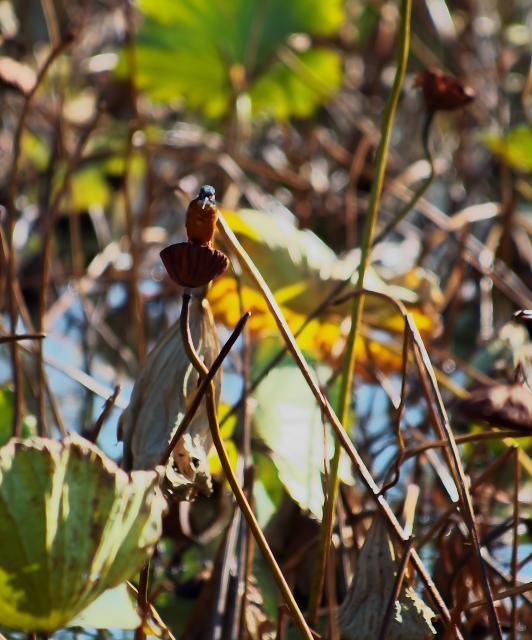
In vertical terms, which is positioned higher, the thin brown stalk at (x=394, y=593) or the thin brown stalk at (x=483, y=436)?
the thin brown stalk at (x=483, y=436)

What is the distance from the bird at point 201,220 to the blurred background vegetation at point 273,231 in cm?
21

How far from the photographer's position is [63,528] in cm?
44

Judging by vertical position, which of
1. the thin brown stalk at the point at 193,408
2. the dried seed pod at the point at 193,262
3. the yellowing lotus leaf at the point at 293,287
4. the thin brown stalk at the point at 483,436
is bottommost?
the thin brown stalk at the point at 193,408

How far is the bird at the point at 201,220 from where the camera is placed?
0.49 metres

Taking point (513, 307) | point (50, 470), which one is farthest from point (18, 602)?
point (513, 307)

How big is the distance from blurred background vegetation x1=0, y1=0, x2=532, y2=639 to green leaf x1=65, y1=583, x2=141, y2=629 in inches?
5.7

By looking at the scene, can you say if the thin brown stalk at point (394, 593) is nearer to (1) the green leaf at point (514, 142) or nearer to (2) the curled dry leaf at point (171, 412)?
(2) the curled dry leaf at point (171, 412)

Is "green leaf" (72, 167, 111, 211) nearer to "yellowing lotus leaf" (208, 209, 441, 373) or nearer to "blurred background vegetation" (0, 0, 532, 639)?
"blurred background vegetation" (0, 0, 532, 639)

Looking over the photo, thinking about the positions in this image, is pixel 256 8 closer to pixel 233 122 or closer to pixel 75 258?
pixel 233 122

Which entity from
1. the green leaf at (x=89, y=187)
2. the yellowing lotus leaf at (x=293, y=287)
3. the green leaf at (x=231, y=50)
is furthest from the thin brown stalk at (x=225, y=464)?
the green leaf at (x=89, y=187)

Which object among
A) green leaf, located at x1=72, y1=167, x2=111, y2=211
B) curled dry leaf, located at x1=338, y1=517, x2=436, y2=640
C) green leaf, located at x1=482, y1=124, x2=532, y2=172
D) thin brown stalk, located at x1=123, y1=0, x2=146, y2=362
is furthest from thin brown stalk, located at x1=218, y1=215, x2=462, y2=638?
green leaf, located at x1=72, y1=167, x2=111, y2=211

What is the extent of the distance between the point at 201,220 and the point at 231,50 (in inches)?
55.9

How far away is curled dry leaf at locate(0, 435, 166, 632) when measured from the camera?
1.41 feet

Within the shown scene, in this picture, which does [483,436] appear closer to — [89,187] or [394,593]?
[394,593]
